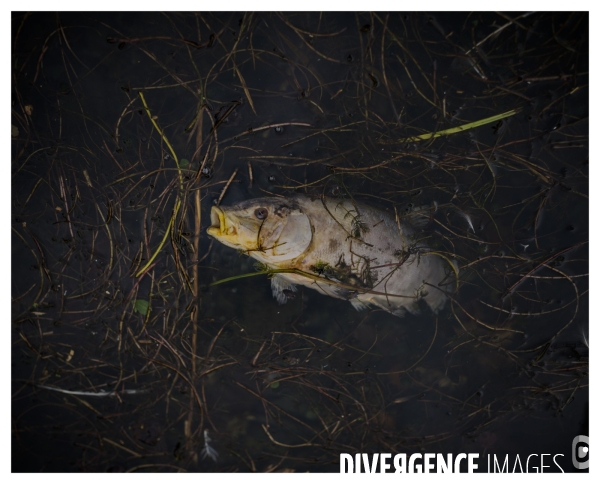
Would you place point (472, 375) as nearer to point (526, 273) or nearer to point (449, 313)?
point (449, 313)

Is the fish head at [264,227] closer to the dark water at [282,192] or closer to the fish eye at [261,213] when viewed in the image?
the fish eye at [261,213]

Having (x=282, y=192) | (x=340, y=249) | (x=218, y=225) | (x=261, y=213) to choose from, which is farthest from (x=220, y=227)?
(x=340, y=249)

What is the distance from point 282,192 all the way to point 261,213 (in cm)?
17

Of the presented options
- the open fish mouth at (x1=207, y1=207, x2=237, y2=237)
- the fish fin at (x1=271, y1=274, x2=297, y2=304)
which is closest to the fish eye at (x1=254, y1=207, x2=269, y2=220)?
the open fish mouth at (x1=207, y1=207, x2=237, y2=237)

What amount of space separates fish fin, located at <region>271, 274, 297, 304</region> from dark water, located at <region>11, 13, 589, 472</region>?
4 centimetres

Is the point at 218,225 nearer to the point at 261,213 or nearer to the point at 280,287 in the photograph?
the point at 261,213

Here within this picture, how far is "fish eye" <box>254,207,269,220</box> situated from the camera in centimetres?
164

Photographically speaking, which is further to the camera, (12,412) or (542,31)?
(12,412)

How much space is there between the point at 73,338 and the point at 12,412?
0.48m

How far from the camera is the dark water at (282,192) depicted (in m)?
1.74

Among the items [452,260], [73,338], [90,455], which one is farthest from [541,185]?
[90,455]

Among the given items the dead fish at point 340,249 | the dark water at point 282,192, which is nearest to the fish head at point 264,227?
the dead fish at point 340,249

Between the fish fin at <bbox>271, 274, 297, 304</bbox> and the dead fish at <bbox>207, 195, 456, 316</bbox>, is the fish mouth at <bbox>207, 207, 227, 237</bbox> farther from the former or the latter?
the fish fin at <bbox>271, 274, 297, 304</bbox>

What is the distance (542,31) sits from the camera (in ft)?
5.61
